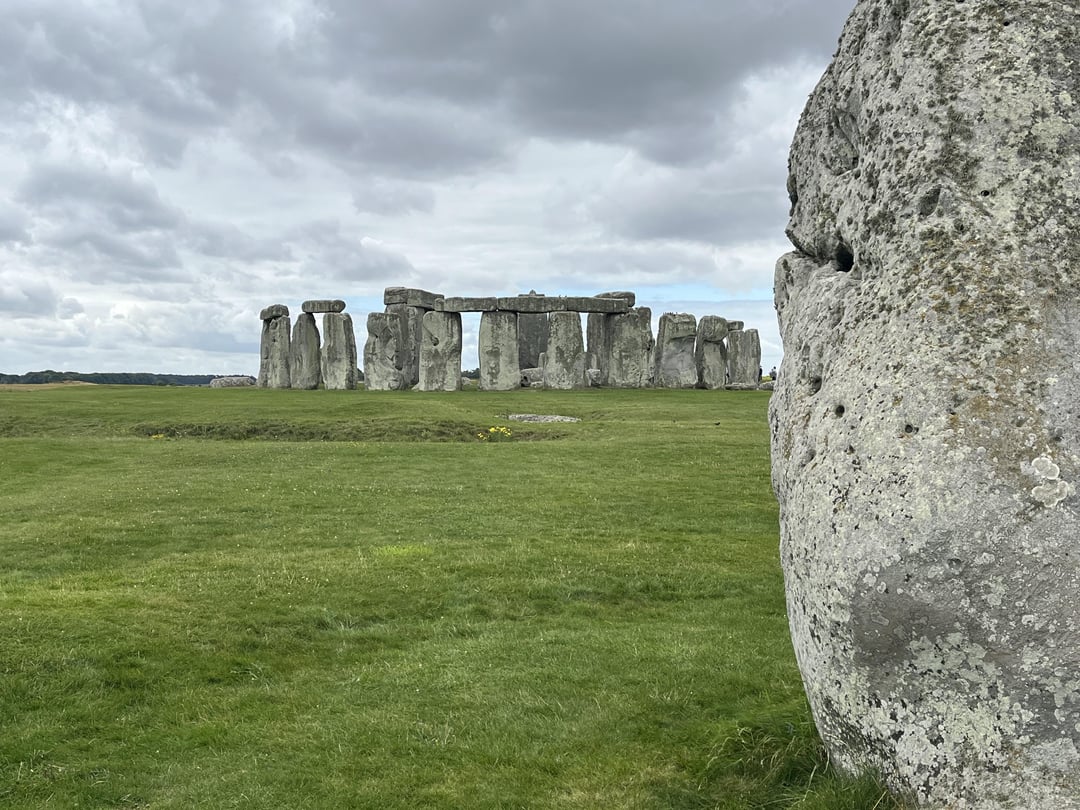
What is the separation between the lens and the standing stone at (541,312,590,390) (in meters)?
44.7

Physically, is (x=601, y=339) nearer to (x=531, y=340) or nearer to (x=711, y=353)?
(x=711, y=353)

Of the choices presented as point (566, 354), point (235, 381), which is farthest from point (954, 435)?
point (235, 381)

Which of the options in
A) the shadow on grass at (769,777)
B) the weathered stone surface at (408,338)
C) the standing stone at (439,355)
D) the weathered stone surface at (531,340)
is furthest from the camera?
the weathered stone surface at (531,340)

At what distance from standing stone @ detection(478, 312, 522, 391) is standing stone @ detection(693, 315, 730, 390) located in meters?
8.87

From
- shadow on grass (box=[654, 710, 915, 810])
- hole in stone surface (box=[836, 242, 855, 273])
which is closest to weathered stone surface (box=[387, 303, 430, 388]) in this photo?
shadow on grass (box=[654, 710, 915, 810])

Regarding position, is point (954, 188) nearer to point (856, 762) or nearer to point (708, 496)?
point (856, 762)

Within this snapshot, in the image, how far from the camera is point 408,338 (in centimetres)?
5209

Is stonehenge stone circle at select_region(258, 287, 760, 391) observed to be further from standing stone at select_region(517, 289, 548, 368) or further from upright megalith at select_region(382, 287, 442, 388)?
standing stone at select_region(517, 289, 548, 368)

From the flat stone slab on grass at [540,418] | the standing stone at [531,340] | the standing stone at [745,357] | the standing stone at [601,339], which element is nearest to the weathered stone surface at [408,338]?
Result: the standing stone at [531,340]

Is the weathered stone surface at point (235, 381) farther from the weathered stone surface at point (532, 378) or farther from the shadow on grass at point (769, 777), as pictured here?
the shadow on grass at point (769, 777)

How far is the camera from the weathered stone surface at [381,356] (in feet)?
152

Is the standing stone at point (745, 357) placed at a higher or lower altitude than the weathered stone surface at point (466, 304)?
lower

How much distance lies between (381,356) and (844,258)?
42.0m

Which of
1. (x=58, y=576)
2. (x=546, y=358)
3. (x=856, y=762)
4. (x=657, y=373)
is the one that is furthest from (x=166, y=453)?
(x=657, y=373)
